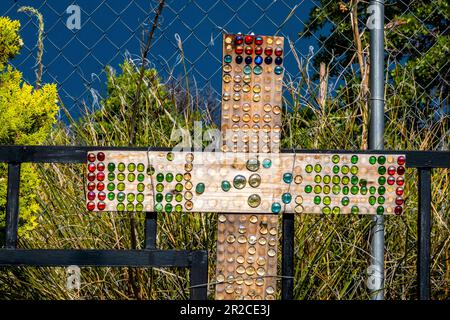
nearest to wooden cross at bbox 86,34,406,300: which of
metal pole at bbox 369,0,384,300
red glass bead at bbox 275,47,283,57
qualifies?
red glass bead at bbox 275,47,283,57

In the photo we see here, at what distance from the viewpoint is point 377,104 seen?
9.91ft

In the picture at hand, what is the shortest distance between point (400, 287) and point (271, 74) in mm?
1187

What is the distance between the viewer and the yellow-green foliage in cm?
288

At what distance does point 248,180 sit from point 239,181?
3cm

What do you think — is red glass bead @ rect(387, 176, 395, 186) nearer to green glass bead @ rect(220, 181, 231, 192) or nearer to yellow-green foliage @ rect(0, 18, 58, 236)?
green glass bead @ rect(220, 181, 231, 192)

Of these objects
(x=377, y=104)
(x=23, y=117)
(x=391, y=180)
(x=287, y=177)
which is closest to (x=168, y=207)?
(x=287, y=177)

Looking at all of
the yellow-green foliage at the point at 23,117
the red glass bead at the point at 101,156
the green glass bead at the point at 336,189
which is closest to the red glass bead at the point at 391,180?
the green glass bead at the point at 336,189

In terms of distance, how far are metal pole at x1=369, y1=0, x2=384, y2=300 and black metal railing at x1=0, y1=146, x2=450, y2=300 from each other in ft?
1.72

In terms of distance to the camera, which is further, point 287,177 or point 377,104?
point 377,104

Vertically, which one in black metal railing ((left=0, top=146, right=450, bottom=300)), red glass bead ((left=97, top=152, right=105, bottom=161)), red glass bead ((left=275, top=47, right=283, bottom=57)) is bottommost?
black metal railing ((left=0, top=146, right=450, bottom=300))

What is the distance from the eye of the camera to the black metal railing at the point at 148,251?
2.23 m

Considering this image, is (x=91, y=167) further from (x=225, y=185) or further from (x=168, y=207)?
(x=225, y=185)

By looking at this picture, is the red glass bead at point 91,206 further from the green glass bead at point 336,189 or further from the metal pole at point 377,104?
the metal pole at point 377,104

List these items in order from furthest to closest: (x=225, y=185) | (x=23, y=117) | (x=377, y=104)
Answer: (x=377, y=104) → (x=23, y=117) → (x=225, y=185)
